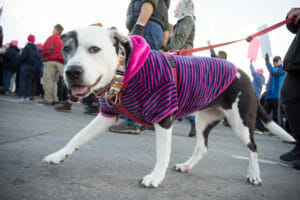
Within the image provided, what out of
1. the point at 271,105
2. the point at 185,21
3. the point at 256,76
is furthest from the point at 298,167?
the point at 256,76

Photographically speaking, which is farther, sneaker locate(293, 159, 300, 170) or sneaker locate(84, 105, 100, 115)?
sneaker locate(84, 105, 100, 115)

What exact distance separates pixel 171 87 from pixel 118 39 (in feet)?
1.76

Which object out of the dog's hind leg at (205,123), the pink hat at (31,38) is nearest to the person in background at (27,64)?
the pink hat at (31,38)

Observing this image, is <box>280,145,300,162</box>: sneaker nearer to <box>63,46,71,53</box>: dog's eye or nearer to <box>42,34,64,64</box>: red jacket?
<box>63,46,71,53</box>: dog's eye

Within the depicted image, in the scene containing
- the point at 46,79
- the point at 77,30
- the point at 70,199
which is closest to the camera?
the point at 70,199

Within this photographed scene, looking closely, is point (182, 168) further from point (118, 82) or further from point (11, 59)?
point (11, 59)

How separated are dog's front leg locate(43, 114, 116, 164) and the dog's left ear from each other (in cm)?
62

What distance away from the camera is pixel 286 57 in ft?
8.66

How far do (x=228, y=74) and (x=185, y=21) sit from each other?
1.95m

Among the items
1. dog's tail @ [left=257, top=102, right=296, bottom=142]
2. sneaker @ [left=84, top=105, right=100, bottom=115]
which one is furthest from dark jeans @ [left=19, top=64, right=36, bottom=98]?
dog's tail @ [left=257, top=102, right=296, bottom=142]

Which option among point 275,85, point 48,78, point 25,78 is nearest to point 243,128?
point 275,85

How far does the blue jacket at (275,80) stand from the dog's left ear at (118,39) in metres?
5.96

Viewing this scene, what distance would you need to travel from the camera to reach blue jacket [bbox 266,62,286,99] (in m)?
6.48

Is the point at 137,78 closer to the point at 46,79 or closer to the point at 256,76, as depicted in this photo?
the point at 46,79
